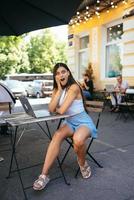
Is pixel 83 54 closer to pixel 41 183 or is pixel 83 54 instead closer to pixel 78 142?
pixel 78 142

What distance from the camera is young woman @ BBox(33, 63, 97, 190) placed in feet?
14.6

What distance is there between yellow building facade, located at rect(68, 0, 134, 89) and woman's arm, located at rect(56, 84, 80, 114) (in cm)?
762

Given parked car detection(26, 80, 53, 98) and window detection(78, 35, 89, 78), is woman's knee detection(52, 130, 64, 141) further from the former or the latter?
parked car detection(26, 80, 53, 98)

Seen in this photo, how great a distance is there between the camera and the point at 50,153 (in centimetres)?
425

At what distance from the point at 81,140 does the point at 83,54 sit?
12.3 metres

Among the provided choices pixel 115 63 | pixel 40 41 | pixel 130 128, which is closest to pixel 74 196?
pixel 130 128

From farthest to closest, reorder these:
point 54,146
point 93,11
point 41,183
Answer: point 93,11 < point 54,146 < point 41,183

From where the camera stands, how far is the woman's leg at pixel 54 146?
4.24 m

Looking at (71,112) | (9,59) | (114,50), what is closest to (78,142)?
(71,112)

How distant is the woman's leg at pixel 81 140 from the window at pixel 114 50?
937 centimetres

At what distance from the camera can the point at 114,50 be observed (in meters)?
13.9

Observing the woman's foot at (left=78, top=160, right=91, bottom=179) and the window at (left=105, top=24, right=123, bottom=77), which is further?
the window at (left=105, top=24, right=123, bottom=77)

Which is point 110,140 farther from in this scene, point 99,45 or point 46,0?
point 99,45

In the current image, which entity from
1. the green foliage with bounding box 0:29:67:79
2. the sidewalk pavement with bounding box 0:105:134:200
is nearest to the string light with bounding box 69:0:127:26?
the sidewalk pavement with bounding box 0:105:134:200
